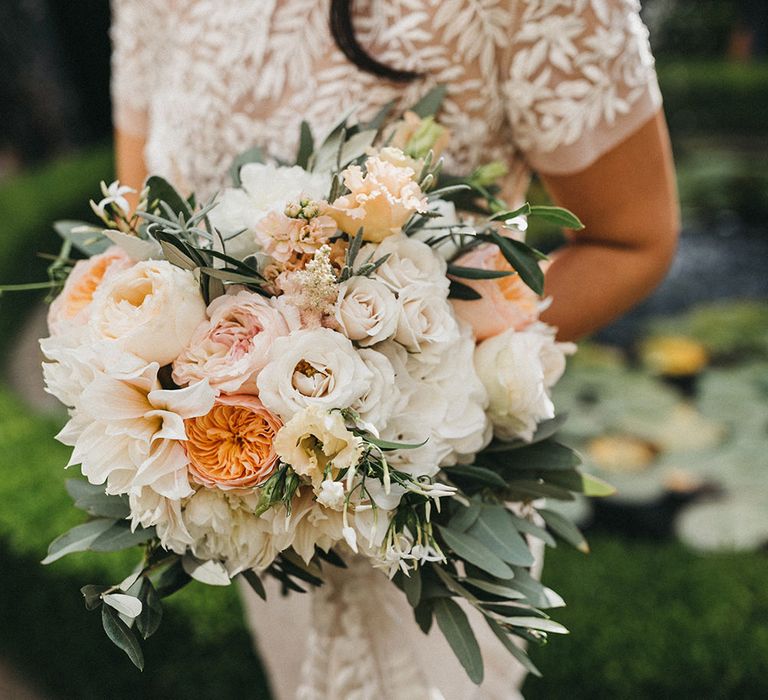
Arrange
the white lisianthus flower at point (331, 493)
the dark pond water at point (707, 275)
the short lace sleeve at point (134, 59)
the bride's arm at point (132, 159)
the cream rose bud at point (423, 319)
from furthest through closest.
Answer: the dark pond water at point (707, 275), the bride's arm at point (132, 159), the short lace sleeve at point (134, 59), the cream rose bud at point (423, 319), the white lisianthus flower at point (331, 493)

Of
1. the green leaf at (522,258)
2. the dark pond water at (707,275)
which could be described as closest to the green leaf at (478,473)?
the green leaf at (522,258)

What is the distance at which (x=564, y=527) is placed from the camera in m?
A: 1.28

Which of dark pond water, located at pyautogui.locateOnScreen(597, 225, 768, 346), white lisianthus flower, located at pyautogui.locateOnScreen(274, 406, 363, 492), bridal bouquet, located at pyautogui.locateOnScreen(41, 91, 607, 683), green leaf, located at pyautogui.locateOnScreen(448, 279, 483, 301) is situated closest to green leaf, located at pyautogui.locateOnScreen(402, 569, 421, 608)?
bridal bouquet, located at pyautogui.locateOnScreen(41, 91, 607, 683)

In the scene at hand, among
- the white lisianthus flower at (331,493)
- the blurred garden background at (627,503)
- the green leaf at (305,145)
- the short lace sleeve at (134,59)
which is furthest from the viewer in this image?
the blurred garden background at (627,503)

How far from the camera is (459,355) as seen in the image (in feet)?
3.53

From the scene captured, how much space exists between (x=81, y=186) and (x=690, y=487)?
17.7 ft

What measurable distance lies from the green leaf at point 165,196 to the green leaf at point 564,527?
0.70 meters

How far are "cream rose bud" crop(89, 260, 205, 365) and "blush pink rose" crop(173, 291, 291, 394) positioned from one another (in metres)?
0.02

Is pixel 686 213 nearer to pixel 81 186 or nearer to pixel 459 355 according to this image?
pixel 81 186

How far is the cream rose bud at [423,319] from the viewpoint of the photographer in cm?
99

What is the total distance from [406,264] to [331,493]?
0.30 metres

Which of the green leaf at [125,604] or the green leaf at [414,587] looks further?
the green leaf at [414,587]

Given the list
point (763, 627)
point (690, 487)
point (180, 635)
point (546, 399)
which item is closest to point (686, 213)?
point (690, 487)

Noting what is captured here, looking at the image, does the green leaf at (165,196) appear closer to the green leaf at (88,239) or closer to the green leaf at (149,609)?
the green leaf at (88,239)
